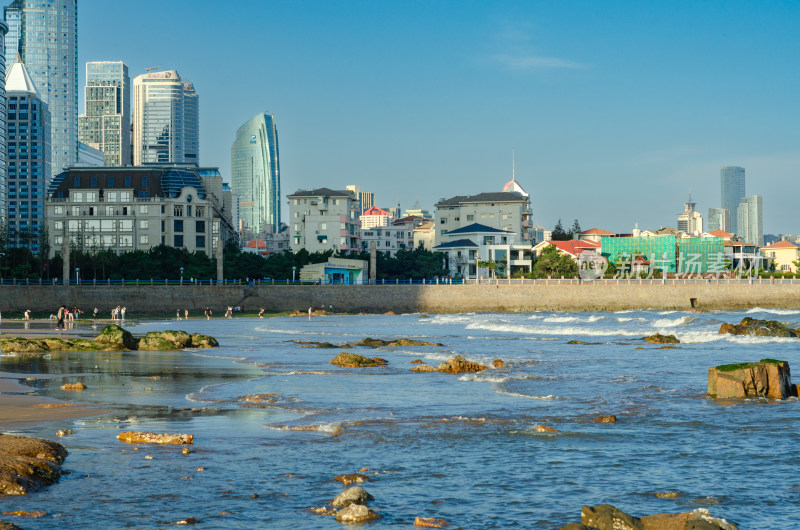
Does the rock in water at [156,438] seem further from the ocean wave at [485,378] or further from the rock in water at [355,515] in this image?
the ocean wave at [485,378]

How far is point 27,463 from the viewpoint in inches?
464

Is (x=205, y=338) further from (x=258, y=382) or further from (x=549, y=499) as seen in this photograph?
(x=549, y=499)

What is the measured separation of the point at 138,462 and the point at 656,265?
111 meters

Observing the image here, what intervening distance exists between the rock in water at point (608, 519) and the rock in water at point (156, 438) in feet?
23.9

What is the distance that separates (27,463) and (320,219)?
112213mm

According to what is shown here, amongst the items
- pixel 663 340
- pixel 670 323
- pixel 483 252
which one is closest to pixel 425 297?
pixel 483 252

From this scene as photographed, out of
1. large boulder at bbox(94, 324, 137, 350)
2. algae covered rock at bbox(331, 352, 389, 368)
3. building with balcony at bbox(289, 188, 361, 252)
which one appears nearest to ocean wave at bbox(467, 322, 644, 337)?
algae covered rock at bbox(331, 352, 389, 368)

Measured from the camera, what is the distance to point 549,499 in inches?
450

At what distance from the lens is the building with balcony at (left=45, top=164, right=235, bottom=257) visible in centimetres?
11206

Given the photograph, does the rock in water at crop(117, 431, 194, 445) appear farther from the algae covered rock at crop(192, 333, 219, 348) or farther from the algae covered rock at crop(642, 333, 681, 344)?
the algae covered rock at crop(642, 333, 681, 344)

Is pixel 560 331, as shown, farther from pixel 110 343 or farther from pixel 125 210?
pixel 125 210

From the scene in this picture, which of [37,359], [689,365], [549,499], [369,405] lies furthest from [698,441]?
[37,359]

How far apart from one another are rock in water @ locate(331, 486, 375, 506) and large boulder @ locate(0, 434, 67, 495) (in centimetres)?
403

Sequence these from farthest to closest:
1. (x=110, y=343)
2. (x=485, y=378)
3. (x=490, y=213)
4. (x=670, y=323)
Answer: (x=490, y=213)
(x=670, y=323)
(x=110, y=343)
(x=485, y=378)
